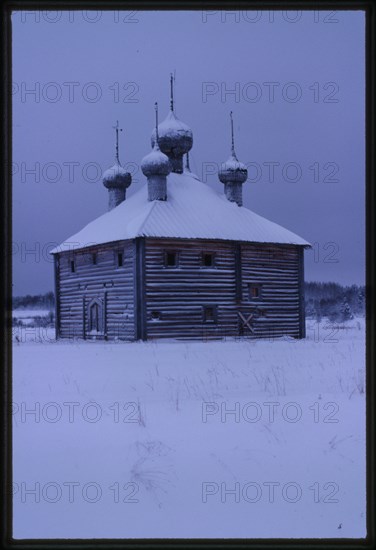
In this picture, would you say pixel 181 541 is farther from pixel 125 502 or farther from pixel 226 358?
pixel 226 358

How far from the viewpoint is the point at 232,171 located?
30.3m

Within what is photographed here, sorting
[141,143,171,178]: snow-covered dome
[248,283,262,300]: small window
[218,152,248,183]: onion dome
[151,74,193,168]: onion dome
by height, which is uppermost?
[151,74,193,168]: onion dome

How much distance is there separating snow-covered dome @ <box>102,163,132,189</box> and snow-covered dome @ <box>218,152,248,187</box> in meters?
4.91

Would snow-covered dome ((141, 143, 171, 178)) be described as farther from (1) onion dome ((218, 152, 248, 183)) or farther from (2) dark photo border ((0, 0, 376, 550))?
(2) dark photo border ((0, 0, 376, 550))

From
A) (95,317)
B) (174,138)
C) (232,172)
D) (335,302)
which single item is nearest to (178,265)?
(95,317)

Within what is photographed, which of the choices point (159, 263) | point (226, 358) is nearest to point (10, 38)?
point (226, 358)

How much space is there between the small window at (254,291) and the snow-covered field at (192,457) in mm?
16629

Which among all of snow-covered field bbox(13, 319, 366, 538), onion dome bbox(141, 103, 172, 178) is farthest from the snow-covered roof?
snow-covered field bbox(13, 319, 366, 538)

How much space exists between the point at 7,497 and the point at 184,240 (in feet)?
69.2

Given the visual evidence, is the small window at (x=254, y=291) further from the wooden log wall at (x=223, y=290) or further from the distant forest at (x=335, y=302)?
the distant forest at (x=335, y=302)

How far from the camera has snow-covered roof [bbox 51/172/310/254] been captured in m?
25.0

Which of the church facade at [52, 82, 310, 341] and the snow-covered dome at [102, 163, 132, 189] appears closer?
the church facade at [52, 82, 310, 341]

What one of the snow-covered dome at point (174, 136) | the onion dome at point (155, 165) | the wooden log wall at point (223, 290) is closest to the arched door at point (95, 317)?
the wooden log wall at point (223, 290)

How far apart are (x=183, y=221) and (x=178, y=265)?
74.6 inches
